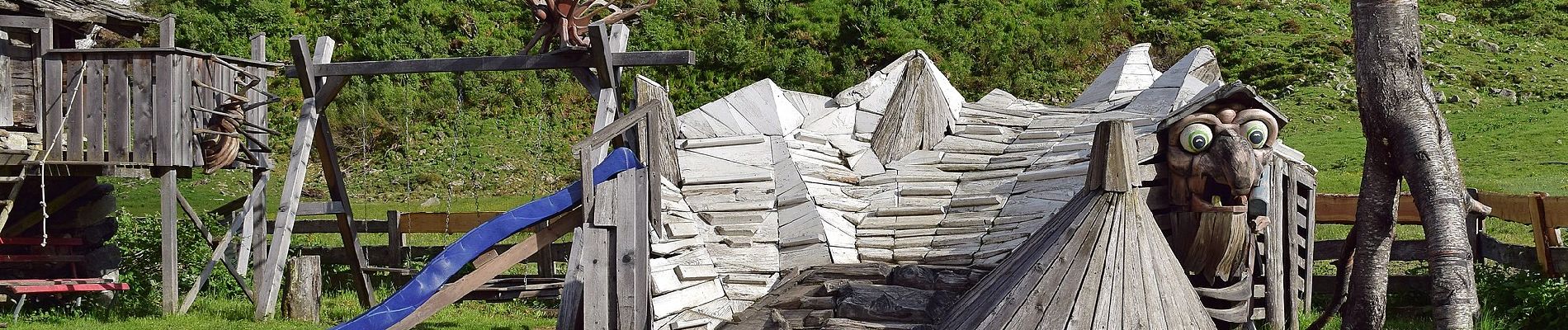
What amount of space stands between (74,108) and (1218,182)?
31.2 feet

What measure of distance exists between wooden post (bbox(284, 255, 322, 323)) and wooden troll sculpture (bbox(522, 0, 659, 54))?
323 centimetres

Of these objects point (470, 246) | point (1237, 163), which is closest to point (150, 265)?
point (470, 246)

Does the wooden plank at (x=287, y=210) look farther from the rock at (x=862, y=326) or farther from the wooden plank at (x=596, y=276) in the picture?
the rock at (x=862, y=326)

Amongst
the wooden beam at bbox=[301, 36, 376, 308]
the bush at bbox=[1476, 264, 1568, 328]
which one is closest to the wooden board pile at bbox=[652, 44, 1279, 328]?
the bush at bbox=[1476, 264, 1568, 328]

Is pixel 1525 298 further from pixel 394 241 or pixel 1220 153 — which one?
pixel 394 241

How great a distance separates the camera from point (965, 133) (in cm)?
1077

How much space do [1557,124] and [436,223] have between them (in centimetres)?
1572

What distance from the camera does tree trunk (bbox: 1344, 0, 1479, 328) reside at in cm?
582

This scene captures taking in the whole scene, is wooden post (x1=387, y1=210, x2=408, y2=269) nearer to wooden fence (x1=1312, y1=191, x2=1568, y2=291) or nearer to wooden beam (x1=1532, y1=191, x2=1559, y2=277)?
wooden fence (x1=1312, y1=191, x2=1568, y2=291)

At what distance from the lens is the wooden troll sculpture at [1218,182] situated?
7762 millimetres

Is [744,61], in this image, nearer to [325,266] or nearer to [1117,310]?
[325,266]

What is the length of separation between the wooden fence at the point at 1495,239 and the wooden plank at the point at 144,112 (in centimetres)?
985

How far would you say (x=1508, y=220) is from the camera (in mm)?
11266

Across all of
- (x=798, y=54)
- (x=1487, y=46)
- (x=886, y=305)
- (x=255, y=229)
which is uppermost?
(x=798, y=54)
